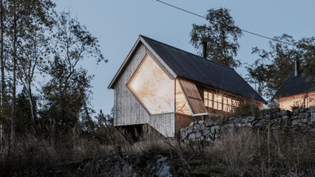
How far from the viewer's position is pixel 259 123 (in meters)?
10.8

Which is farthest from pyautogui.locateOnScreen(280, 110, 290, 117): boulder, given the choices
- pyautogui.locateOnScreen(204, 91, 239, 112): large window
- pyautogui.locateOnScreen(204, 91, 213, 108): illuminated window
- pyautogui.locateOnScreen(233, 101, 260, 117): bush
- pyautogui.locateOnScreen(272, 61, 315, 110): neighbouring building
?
pyautogui.locateOnScreen(272, 61, 315, 110): neighbouring building

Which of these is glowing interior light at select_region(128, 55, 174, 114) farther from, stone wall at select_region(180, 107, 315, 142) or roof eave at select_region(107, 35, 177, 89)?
stone wall at select_region(180, 107, 315, 142)

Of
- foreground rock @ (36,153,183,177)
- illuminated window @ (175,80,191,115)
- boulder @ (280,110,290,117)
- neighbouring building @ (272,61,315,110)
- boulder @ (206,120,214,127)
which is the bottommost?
foreground rock @ (36,153,183,177)

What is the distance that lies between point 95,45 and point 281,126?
9.86 meters

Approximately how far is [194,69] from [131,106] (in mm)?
3430

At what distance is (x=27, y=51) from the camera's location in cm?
1451

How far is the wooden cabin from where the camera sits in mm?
13859

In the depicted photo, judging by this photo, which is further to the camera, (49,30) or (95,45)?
(95,45)

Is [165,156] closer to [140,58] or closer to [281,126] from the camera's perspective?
[281,126]

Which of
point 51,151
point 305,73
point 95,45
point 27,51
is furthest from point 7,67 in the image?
point 305,73

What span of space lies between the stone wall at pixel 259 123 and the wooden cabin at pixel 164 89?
120 cm

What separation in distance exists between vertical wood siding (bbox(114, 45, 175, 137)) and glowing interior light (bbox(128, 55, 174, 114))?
253 millimetres

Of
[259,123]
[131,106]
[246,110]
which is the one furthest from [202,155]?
[131,106]

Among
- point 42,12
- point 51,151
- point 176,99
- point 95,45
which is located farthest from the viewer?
point 95,45
